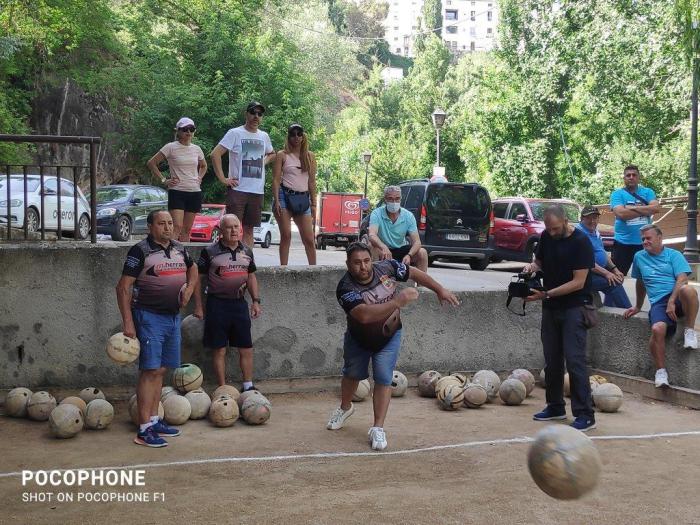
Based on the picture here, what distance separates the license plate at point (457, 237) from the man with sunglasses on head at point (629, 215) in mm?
11382

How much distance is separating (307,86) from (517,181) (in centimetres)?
1011

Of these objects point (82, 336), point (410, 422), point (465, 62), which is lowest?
point (410, 422)

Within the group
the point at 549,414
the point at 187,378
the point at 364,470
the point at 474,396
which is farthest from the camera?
the point at 474,396

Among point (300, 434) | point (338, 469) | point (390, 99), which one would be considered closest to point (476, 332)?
point (300, 434)

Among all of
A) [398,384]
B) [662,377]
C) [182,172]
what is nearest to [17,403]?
[182,172]

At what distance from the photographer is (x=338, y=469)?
24.3 ft

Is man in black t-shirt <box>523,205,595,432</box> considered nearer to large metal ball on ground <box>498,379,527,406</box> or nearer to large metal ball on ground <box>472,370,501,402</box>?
large metal ball on ground <box>498,379,527,406</box>

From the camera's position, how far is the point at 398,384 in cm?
1059

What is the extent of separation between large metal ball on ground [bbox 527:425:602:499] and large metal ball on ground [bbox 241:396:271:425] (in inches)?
188

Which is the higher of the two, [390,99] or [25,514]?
[390,99]

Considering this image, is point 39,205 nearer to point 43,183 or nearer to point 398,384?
point 43,183

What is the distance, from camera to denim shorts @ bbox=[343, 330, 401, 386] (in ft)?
26.7

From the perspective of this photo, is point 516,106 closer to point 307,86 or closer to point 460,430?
point 307,86

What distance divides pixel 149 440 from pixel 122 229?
60.3 ft
